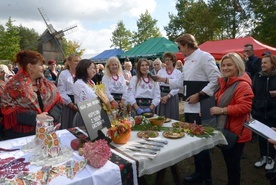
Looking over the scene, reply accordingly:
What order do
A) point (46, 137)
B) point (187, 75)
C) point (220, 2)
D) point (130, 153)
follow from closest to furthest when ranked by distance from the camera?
point (46, 137), point (130, 153), point (187, 75), point (220, 2)

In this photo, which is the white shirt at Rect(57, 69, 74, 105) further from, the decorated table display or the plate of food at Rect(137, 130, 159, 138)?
the decorated table display

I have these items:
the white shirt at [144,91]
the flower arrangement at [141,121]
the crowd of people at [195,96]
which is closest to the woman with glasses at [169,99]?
the white shirt at [144,91]

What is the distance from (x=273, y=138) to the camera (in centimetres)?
182

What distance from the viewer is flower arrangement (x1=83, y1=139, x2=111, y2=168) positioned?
57.2 inches

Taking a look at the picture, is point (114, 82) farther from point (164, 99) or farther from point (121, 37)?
point (121, 37)

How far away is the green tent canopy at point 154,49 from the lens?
1418cm

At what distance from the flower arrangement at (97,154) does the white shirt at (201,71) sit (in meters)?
1.56

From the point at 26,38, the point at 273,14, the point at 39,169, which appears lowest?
the point at 39,169

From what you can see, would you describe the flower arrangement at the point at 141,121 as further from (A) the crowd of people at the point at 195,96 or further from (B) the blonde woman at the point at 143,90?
(B) the blonde woman at the point at 143,90

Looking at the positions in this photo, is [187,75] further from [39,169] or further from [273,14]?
[273,14]

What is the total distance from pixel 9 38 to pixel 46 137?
33.9m

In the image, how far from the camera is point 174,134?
2109 millimetres

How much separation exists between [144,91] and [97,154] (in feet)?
7.84

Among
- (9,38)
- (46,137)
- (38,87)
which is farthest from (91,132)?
(9,38)
